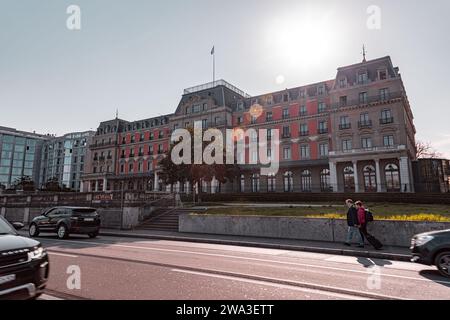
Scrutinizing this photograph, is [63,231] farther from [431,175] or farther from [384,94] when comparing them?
[431,175]

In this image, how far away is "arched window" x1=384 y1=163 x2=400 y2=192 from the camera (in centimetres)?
3784

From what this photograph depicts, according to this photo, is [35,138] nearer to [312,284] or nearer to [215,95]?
[215,95]

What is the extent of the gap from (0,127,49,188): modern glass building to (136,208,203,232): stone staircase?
99195mm

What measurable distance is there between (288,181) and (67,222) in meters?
35.8

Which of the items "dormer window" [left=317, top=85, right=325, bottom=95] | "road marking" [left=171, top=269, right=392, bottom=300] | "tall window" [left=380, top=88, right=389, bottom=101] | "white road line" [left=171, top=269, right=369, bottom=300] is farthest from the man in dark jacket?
"dormer window" [left=317, top=85, right=325, bottom=95]

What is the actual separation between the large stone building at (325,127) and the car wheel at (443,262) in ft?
101

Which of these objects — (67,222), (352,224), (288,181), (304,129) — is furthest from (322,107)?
(67,222)

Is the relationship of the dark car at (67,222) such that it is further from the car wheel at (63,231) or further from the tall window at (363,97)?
the tall window at (363,97)

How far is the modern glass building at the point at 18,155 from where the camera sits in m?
102

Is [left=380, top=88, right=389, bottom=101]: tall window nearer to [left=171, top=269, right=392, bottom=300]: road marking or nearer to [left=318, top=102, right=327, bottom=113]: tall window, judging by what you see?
[left=318, top=102, right=327, bottom=113]: tall window

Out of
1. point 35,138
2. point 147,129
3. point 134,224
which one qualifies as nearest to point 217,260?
point 134,224

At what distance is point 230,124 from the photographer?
5178 cm

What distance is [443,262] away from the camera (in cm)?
745

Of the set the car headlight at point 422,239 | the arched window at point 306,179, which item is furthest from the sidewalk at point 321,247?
the arched window at point 306,179
